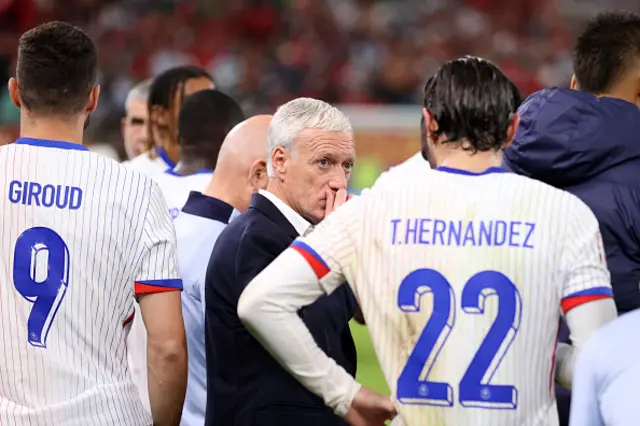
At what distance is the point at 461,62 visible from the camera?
9.64ft

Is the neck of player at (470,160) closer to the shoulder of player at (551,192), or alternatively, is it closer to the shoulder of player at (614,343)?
Answer: the shoulder of player at (551,192)

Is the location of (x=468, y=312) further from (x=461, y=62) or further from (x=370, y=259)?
(x=461, y=62)

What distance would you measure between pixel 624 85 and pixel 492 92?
98 cm

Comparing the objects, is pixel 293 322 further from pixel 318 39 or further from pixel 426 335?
pixel 318 39

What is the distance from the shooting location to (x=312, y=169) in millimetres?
3477

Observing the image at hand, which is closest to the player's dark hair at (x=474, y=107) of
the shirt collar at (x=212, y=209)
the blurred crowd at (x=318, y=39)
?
the shirt collar at (x=212, y=209)

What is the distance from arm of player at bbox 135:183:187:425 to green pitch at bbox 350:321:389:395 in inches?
207

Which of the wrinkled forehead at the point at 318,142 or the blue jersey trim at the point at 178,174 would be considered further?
the blue jersey trim at the point at 178,174

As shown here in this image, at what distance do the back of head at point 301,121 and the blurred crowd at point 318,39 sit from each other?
1286 cm

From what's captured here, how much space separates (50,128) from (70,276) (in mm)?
446

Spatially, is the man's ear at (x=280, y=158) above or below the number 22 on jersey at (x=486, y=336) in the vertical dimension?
above

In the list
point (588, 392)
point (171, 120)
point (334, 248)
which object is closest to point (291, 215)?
point (334, 248)

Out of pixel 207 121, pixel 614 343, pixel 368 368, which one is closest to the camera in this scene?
pixel 614 343

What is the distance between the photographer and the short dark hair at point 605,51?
366 centimetres
